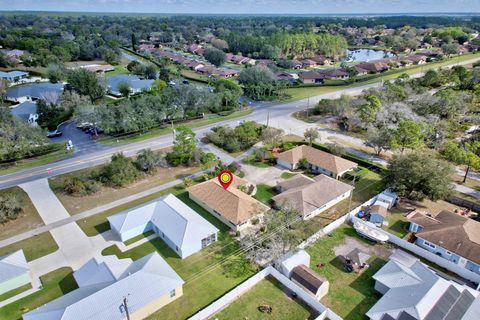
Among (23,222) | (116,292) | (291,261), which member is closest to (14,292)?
(116,292)

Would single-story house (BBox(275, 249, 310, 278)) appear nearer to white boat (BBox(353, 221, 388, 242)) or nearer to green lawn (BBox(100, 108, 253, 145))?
white boat (BBox(353, 221, 388, 242))

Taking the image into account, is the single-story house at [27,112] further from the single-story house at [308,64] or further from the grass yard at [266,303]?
the single-story house at [308,64]

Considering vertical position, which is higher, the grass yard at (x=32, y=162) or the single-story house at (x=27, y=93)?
the single-story house at (x=27, y=93)

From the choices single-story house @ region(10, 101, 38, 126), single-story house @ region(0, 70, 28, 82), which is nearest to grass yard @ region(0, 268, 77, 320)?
single-story house @ region(10, 101, 38, 126)

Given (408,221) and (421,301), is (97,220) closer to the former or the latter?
(421,301)

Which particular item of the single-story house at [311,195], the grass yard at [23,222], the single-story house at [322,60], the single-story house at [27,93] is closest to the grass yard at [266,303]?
the single-story house at [311,195]

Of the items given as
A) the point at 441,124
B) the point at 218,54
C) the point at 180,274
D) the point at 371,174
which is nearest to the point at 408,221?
the point at 371,174
